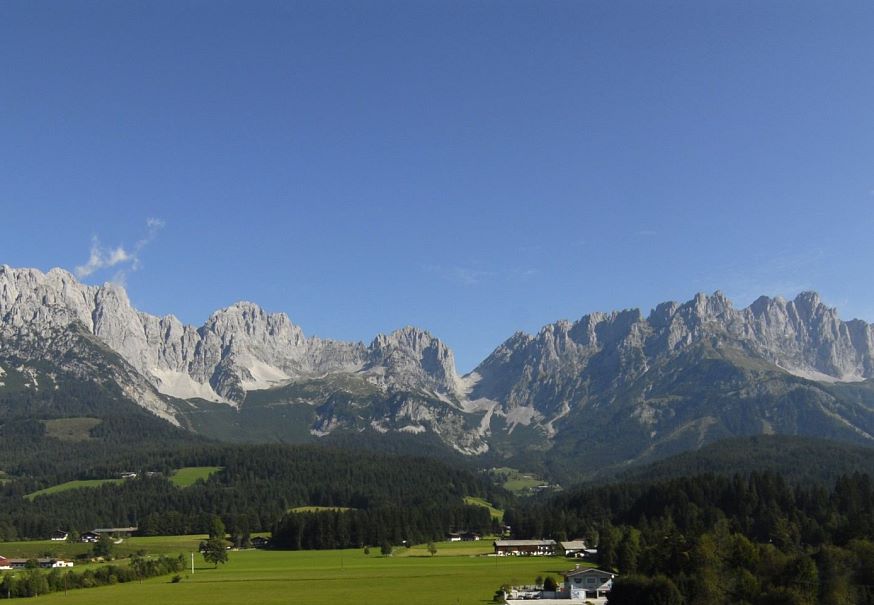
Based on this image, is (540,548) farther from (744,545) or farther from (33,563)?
(33,563)

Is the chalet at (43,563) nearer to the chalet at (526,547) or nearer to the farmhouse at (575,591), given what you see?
the chalet at (526,547)

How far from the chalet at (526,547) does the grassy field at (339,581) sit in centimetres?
921

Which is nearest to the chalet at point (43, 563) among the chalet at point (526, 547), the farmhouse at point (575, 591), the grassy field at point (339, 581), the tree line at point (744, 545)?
the grassy field at point (339, 581)

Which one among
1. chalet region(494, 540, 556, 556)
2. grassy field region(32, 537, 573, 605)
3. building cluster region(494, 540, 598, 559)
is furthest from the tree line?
grassy field region(32, 537, 573, 605)

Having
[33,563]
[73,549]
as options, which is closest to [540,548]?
[33,563]

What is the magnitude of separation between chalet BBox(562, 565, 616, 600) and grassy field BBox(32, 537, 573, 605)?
321 inches

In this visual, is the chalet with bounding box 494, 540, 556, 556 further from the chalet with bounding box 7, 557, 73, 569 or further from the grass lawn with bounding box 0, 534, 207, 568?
the chalet with bounding box 7, 557, 73, 569

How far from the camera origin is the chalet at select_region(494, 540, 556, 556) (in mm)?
181750

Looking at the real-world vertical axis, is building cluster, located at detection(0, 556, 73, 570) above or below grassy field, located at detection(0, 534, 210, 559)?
below

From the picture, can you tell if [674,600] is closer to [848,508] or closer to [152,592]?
[152,592]

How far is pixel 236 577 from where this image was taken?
13188 cm

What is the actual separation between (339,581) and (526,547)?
74419 millimetres

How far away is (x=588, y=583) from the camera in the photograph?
365ft

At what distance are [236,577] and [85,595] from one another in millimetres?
24616
